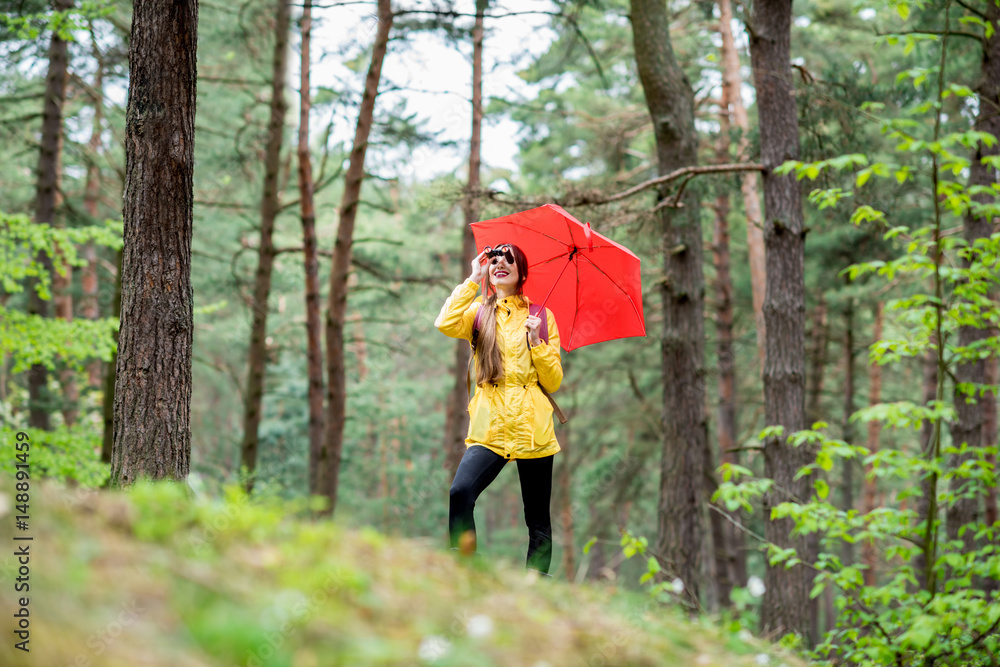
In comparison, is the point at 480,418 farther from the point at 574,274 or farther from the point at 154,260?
the point at 154,260

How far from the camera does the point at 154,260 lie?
3705 millimetres

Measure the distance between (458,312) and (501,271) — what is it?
415 millimetres

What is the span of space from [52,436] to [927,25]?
532 inches

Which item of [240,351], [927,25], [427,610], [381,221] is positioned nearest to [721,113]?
[927,25]

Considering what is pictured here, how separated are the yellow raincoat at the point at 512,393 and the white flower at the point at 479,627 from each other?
7.62 feet

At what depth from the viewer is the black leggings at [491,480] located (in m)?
3.83

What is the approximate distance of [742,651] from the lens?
8.32 ft

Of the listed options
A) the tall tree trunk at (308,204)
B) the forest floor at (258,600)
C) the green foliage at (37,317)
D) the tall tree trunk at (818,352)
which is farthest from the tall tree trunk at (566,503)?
the forest floor at (258,600)

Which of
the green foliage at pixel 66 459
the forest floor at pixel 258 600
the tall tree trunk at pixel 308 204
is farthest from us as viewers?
the tall tree trunk at pixel 308 204

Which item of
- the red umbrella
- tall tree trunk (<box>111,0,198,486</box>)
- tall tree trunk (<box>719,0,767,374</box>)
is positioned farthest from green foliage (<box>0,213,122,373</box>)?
tall tree trunk (<box>719,0,767,374</box>)

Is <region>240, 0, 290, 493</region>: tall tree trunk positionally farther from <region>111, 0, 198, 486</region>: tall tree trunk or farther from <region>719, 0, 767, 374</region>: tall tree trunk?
<region>719, 0, 767, 374</region>: tall tree trunk

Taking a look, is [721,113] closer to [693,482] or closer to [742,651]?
[693,482]

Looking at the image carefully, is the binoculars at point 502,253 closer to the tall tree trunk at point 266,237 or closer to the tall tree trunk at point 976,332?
the tall tree trunk at point 976,332

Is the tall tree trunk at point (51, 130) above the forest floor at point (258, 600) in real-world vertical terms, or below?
above
